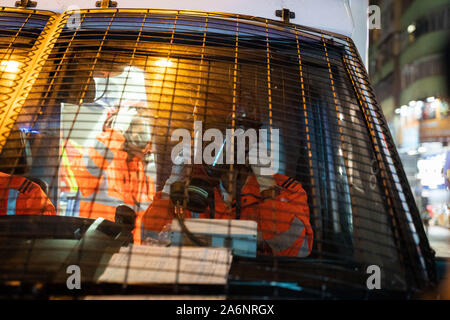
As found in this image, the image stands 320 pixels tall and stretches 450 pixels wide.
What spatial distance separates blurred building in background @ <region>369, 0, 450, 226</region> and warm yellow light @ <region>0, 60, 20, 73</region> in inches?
187

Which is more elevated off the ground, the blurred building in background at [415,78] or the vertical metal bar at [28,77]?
the blurred building in background at [415,78]

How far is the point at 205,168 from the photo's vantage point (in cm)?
132

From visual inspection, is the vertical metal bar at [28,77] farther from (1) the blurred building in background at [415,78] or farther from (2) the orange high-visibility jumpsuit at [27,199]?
(1) the blurred building in background at [415,78]

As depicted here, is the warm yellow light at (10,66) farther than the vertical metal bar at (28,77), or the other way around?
the warm yellow light at (10,66)

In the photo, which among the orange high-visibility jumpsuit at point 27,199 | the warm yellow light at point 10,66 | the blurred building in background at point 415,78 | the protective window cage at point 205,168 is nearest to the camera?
the protective window cage at point 205,168

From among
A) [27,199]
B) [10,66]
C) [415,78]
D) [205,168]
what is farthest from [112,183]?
[415,78]

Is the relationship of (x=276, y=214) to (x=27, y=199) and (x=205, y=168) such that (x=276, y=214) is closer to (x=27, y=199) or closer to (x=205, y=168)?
(x=205, y=168)

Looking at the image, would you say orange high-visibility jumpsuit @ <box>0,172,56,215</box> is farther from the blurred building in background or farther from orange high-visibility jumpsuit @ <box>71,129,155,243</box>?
the blurred building in background

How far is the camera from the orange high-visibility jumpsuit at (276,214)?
50.5 inches

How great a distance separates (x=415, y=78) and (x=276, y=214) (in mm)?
8341

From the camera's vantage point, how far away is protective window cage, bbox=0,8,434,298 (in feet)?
2.72

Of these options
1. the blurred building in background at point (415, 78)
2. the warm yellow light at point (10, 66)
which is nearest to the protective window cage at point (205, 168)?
the warm yellow light at point (10, 66)

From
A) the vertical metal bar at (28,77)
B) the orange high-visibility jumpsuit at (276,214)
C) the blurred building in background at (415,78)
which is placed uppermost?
the blurred building in background at (415,78)
